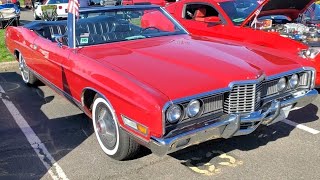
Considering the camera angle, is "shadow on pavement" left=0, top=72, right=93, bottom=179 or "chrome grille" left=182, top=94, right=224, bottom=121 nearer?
"chrome grille" left=182, top=94, right=224, bottom=121

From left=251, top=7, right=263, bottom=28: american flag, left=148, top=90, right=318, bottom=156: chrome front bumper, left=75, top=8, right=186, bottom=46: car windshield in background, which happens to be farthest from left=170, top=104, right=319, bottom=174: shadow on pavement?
left=251, top=7, right=263, bottom=28: american flag

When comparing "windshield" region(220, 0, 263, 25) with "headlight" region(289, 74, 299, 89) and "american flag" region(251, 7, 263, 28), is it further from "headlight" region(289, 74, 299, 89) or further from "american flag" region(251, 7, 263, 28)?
"headlight" region(289, 74, 299, 89)

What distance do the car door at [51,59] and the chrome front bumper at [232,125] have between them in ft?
6.03

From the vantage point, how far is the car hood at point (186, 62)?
319cm

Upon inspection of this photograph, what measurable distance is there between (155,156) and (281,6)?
12.7ft

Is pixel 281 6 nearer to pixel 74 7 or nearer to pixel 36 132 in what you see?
pixel 74 7

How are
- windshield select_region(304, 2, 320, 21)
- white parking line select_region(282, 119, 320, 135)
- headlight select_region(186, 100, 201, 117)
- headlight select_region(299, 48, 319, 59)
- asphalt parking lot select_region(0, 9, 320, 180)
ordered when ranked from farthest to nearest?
windshield select_region(304, 2, 320, 21) → headlight select_region(299, 48, 319, 59) → white parking line select_region(282, 119, 320, 135) → asphalt parking lot select_region(0, 9, 320, 180) → headlight select_region(186, 100, 201, 117)

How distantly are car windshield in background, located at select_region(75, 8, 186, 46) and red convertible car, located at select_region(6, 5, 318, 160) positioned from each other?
0.04 feet

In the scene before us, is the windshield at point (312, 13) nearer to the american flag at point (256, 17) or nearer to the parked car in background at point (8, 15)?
the american flag at point (256, 17)

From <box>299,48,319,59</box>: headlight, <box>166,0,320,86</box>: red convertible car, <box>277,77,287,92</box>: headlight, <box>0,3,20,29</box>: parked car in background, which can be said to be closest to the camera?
<box>277,77,287,92</box>: headlight

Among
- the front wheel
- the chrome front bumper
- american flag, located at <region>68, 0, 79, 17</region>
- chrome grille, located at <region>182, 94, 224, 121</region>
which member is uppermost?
american flag, located at <region>68, 0, 79, 17</region>

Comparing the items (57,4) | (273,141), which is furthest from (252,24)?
(57,4)

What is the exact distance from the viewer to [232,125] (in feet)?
10.7

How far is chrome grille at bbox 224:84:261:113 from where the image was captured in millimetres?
3279
